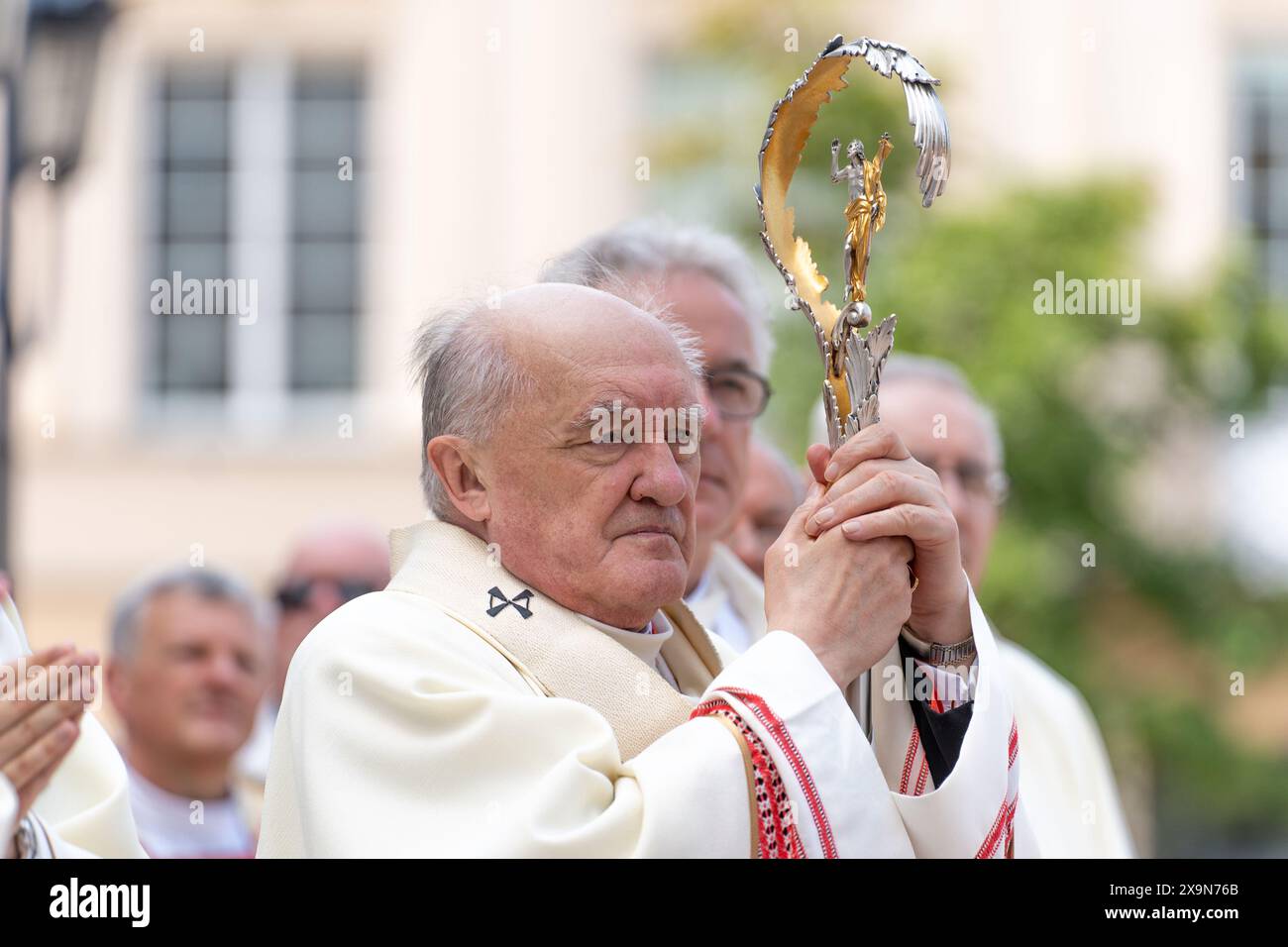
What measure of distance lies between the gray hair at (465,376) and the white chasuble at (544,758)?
0.27 meters

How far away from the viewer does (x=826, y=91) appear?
2762 millimetres

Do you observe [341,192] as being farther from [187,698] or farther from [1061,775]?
[1061,775]

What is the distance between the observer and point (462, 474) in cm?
289

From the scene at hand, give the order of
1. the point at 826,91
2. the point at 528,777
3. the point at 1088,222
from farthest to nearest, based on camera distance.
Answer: the point at 1088,222 → the point at 826,91 → the point at 528,777

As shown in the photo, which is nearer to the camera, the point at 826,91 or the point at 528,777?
the point at 528,777

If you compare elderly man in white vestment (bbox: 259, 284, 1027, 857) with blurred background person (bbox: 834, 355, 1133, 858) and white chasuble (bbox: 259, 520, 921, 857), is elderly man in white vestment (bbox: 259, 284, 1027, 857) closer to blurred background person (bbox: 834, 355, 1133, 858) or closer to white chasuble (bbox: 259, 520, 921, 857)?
white chasuble (bbox: 259, 520, 921, 857)

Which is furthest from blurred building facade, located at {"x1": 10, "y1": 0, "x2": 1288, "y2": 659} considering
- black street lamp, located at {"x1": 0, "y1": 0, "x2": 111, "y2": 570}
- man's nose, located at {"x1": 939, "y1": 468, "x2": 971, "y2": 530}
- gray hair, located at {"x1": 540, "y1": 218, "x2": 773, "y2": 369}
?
gray hair, located at {"x1": 540, "y1": 218, "x2": 773, "y2": 369}

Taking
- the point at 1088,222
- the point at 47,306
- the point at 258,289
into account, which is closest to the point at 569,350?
the point at 47,306

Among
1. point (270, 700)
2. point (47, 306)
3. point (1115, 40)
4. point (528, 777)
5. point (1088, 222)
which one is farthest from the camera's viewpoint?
point (1115, 40)

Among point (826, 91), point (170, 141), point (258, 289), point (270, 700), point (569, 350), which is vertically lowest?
point (270, 700)

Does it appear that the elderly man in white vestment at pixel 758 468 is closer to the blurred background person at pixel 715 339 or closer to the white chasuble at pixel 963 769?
the blurred background person at pixel 715 339

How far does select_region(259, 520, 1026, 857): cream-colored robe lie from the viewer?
2.52 meters

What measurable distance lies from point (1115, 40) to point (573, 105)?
13.8 ft

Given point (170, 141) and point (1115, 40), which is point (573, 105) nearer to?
point (170, 141)
